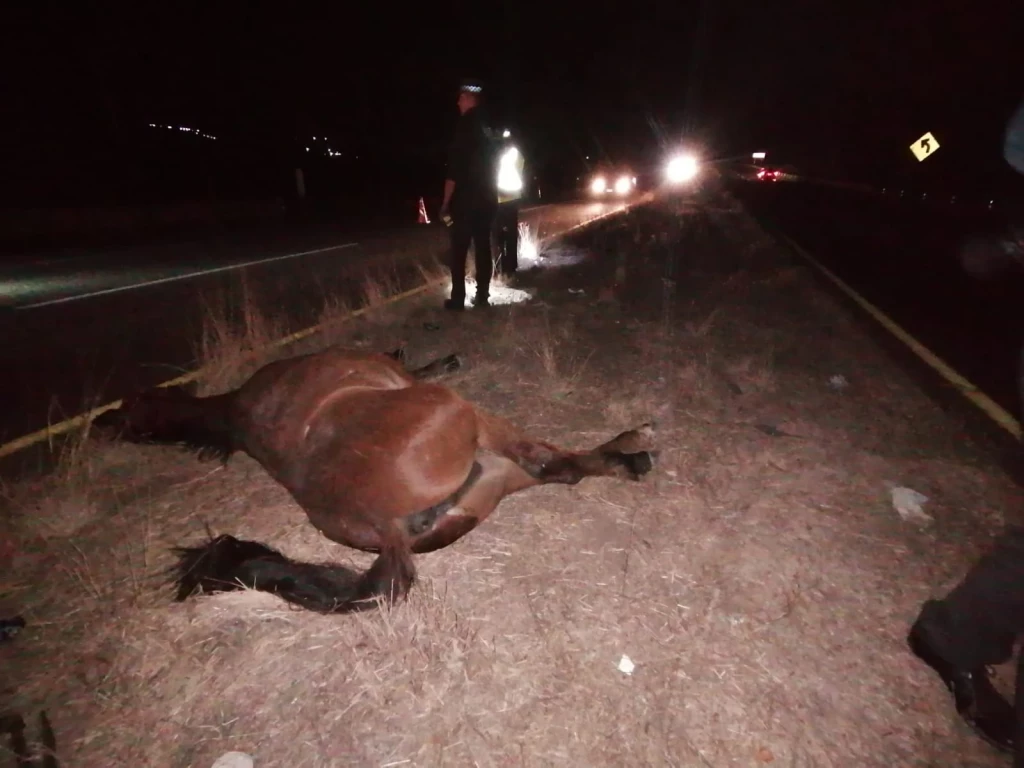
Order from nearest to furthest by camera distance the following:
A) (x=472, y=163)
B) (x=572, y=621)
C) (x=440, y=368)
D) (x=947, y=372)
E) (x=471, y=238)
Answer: (x=572, y=621), (x=440, y=368), (x=947, y=372), (x=472, y=163), (x=471, y=238)

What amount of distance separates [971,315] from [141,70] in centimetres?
2553

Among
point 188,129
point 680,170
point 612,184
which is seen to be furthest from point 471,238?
point 612,184

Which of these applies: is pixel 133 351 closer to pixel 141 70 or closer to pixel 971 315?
pixel 971 315

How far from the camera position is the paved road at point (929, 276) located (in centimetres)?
607

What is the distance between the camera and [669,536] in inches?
114

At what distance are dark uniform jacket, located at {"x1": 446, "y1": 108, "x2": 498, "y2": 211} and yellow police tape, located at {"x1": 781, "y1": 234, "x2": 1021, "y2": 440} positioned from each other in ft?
14.4

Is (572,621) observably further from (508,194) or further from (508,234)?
(508,234)

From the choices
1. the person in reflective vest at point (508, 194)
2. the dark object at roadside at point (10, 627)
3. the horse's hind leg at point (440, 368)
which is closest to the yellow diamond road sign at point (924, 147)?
the person in reflective vest at point (508, 194)

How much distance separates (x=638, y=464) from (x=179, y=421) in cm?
242

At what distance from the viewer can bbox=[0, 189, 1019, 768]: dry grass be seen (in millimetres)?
1989

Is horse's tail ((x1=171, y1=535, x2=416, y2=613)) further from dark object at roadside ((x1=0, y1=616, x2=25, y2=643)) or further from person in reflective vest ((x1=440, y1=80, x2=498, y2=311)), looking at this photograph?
person in reflective vest ((x1=440, y1=80, x2=498, y2=311))

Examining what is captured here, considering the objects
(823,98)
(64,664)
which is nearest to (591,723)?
(64,664)

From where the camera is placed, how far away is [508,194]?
752cm

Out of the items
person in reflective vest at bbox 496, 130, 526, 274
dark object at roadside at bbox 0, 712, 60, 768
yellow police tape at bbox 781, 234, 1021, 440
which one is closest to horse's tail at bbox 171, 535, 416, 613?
dark object at roadside at bbox 0, 712, 60, 768
